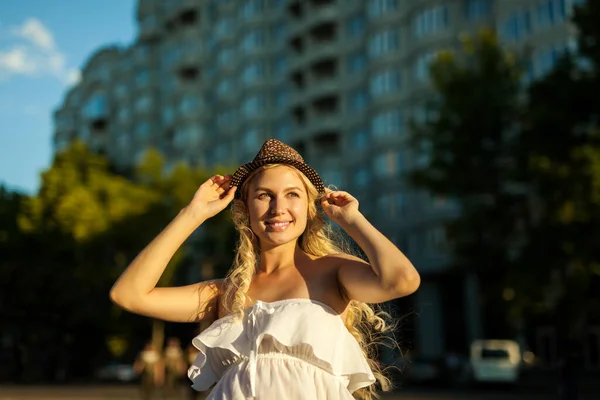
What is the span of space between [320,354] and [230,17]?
2782 inches

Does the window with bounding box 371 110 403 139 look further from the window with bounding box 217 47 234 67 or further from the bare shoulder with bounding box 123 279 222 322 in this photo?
the bare shoulder with bounding box 123 279 222 322

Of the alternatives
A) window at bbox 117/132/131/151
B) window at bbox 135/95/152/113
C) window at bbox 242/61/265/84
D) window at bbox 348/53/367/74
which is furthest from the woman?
window at bbox 117/132/131/151

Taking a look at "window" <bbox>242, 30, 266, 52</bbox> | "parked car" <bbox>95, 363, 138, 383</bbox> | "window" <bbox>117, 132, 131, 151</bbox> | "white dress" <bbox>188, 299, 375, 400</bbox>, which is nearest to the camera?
"white dress" <bbox>188, 299, 375, 400</bbox>

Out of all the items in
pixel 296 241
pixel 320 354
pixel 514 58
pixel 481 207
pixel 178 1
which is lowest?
pixel 320 354

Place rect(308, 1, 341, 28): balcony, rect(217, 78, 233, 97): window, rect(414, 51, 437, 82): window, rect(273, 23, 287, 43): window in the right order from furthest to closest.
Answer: rect(217, 78, 233, 97): window, rect(273, 23, 287, 43): window, rect(308, 1, 341, 28): balcony, rect(414, 51, 437, 82): window

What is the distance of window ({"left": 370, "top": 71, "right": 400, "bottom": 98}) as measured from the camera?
171ft

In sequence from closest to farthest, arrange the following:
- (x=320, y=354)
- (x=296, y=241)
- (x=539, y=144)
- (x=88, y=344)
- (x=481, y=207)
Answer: (x=320, y=354) → (x=296, y=241) → (x=539, y=144) → (x=481, y=207) → (x=88, y=344)

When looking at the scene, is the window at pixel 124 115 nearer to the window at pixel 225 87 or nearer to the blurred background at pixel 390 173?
the blurred background at pixel 390 173

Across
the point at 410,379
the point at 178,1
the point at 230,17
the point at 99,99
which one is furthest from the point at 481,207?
the point at 99,99

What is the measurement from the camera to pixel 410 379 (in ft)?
121

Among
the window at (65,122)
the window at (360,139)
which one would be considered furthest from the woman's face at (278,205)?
the window at (65,122)

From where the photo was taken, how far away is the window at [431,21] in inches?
1919

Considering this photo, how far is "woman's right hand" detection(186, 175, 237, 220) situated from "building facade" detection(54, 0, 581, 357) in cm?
2899

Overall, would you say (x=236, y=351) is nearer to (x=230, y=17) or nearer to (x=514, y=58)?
(x=514, y=58)
